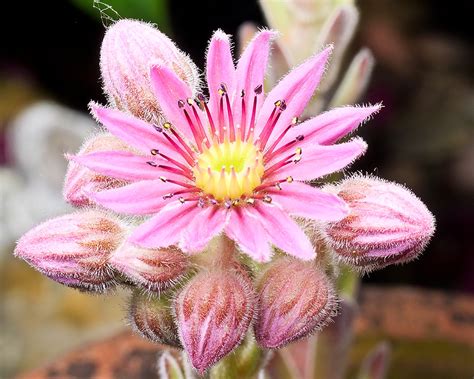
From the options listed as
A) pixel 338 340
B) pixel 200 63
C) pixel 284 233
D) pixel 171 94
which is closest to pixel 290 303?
pixel 284 233

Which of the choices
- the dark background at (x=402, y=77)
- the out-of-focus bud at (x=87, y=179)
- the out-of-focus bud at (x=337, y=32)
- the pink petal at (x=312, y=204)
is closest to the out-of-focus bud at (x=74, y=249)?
the out-of-focus bud at (x=87, y=179)

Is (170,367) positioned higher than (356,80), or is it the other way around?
(356,80)

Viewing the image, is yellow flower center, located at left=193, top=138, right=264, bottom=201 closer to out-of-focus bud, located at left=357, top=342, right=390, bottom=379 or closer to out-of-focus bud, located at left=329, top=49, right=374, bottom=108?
out-of-focus bud, located at left=329, top=49, right=374, bottom=108

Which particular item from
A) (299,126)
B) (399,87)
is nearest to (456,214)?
(399,87)

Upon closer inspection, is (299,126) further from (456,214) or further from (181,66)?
(456,214)

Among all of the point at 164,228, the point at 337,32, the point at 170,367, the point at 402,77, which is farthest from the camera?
the point at 402,77

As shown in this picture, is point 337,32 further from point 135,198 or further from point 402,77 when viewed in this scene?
point 402,77

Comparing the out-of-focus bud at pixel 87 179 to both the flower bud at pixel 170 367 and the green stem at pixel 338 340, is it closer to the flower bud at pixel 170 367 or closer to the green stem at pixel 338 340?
the flower bud at pixel 170 367
